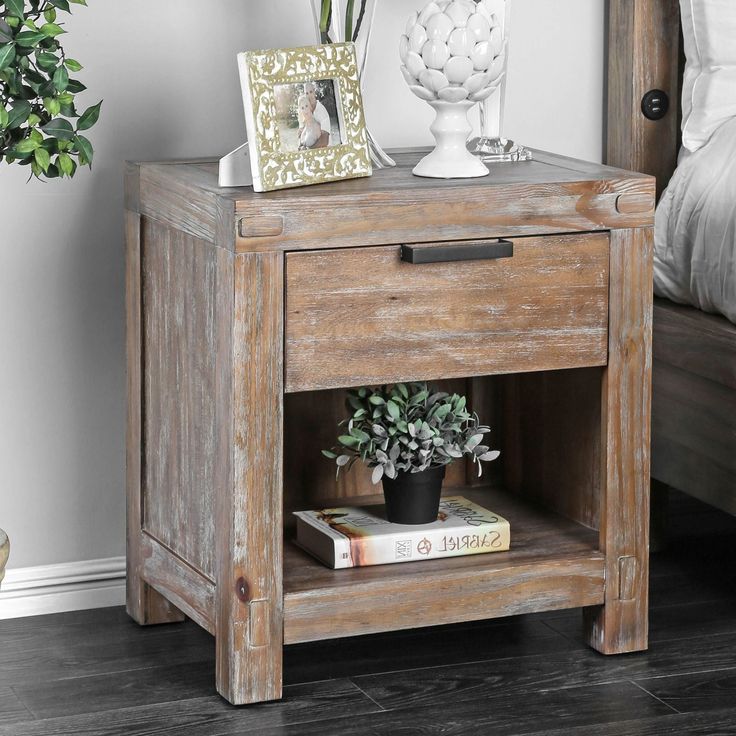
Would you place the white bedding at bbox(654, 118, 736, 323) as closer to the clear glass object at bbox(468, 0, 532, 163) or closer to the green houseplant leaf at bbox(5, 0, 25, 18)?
the clear glass object at bbox(468, 0, 532, 163)

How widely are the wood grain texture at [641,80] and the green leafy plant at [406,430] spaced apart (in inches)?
23.8

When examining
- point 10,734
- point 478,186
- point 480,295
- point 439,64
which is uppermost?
point 439,64

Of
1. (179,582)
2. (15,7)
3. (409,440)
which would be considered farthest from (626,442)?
(15,7)

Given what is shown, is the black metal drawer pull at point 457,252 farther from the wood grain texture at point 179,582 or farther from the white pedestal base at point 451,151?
the wood grain texture at point 179,582

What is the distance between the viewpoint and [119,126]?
1927 mm

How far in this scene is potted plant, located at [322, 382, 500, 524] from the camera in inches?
69.2

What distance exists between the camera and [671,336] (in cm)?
204

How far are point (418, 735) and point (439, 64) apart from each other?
787 mm

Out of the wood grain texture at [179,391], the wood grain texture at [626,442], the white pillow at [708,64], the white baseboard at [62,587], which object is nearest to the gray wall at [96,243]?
the white baseboard at [62,587]

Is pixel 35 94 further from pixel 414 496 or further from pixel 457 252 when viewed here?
pixel 414 496

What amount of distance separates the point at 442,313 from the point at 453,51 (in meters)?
0.32

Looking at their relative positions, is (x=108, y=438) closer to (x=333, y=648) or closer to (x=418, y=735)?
(x=333, y=648)

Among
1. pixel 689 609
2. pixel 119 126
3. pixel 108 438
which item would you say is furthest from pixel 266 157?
pixel 689 609

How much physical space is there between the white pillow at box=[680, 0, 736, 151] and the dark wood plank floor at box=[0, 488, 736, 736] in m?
0.69
